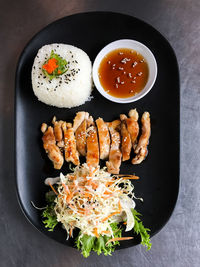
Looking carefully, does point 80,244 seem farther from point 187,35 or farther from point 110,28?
point 187,35

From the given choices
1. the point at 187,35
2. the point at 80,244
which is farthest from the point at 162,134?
the point at 80,244

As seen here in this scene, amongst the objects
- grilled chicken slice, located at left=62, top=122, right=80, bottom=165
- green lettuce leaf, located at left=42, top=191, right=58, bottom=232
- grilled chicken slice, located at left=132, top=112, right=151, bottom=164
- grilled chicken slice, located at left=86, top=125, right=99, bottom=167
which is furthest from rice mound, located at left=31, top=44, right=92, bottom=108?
green lettuce leaf, located at left=42, top=191, right=58, bottom=232

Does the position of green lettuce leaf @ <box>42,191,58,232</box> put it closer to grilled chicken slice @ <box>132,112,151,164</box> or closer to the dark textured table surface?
the dark textured table surface

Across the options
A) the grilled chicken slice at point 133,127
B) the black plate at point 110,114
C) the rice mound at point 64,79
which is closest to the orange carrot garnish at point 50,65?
the rice mound at point 64,79

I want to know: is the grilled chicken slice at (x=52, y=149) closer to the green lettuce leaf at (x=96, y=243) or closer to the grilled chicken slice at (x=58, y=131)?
the grilled chicken slice at (x=58, y=131)

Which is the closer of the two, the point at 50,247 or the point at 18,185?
the point at 18,185
